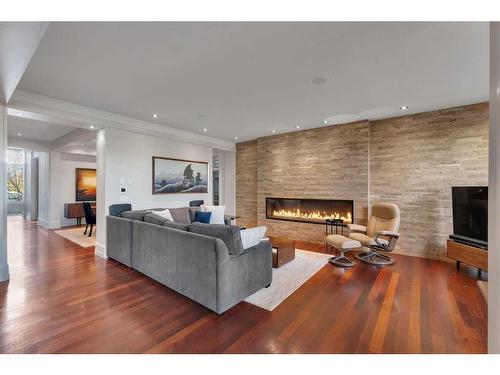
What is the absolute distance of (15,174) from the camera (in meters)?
9.70

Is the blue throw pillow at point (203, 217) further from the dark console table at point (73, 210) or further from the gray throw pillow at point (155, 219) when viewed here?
the dark console table at point (73, 210)

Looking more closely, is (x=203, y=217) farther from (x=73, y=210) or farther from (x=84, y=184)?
(x=84, y=184)

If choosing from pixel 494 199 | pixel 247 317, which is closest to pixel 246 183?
pixel 247 317

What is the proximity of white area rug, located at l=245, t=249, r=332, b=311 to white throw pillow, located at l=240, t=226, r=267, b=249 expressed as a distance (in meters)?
0.63

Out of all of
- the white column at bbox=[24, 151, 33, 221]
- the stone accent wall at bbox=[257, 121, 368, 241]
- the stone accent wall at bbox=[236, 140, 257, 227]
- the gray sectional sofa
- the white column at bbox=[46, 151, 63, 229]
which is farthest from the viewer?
the white column at bbox=[24, 151, 33, 221]

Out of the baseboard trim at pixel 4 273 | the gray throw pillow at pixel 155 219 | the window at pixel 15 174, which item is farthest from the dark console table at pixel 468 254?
the window at pixel 15 174

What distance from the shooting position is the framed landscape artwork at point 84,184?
7.61 meters

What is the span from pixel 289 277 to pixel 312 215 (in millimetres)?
2646

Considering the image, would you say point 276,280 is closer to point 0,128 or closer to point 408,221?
point 408,221

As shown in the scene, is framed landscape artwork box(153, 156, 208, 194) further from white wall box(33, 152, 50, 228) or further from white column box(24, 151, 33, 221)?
white column box(24, 151, 33, 221)

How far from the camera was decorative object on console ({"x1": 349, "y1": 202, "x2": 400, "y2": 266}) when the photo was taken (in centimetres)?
375

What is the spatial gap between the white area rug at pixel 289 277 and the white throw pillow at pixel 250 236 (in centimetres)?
63

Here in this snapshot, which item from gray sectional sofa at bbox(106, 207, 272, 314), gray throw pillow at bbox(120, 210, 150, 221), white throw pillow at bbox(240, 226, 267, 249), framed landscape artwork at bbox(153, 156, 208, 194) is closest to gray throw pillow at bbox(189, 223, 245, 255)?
gray sectional sofa at bbox(106, 207, 272, 314)

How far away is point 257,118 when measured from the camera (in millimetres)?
4598
